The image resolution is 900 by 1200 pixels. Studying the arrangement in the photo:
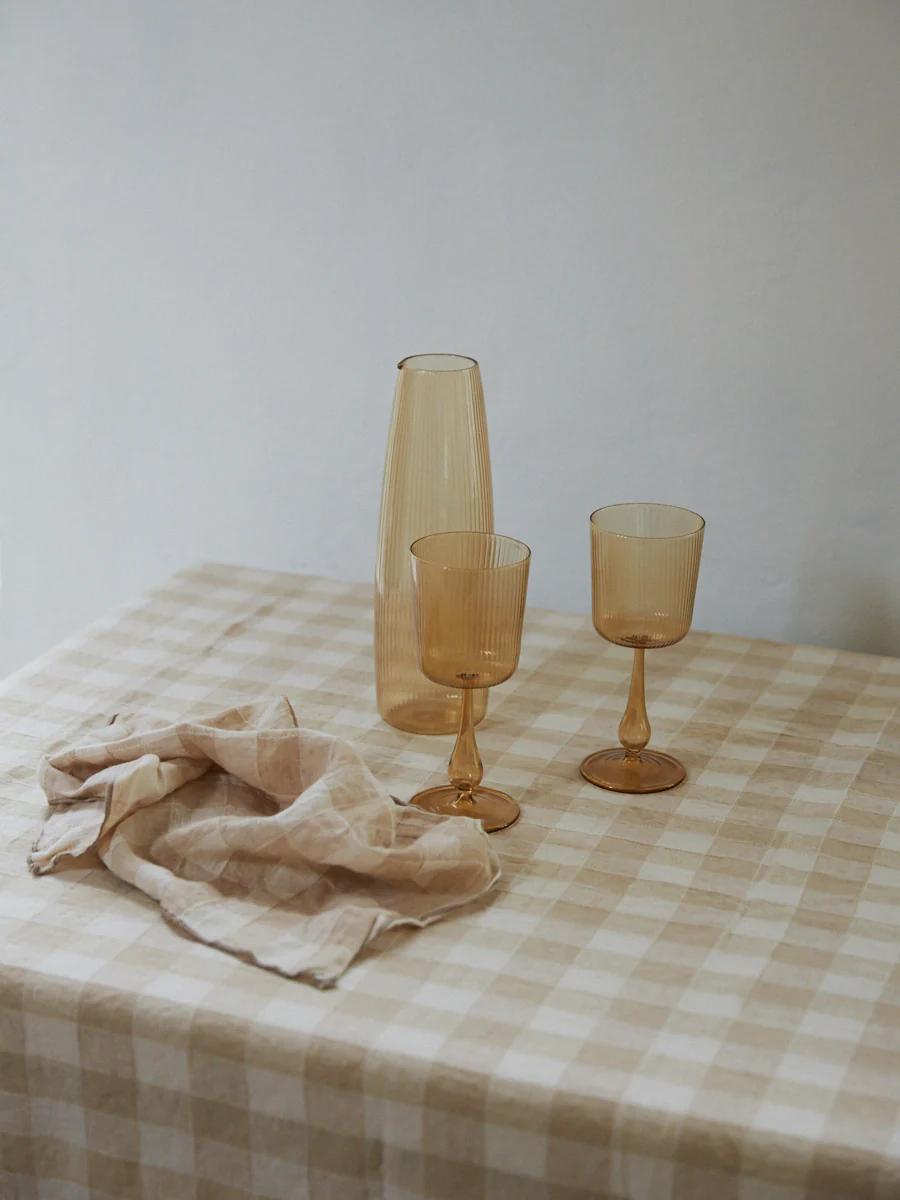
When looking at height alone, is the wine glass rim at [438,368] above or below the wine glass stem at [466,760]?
above

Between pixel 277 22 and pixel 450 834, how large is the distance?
3.88 feet

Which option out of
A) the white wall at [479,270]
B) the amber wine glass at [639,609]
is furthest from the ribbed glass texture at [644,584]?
the white wall at [479,270]

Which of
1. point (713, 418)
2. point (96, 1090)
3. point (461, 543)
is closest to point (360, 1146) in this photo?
point (96, 1090)

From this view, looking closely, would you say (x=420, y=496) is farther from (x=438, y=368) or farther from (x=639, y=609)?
(x=639, y=609)

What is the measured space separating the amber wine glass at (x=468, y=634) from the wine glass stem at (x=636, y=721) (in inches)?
5.0

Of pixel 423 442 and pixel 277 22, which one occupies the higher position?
pixel 277 22

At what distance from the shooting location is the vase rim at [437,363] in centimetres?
130

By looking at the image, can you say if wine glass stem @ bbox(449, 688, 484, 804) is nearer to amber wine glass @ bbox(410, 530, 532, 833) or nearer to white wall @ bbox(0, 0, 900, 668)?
amber wine glass @ bbox(410, 530, 532, 833)

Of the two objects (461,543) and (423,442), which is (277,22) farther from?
(461,543)

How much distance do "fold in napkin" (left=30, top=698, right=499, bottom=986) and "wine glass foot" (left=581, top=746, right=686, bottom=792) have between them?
176 millimetres

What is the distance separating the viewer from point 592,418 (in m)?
1.79

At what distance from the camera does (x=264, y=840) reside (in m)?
1.04

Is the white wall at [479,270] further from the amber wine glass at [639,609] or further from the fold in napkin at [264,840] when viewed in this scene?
the fold in napkin at [264,840]

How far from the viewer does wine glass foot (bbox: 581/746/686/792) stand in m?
1.20
